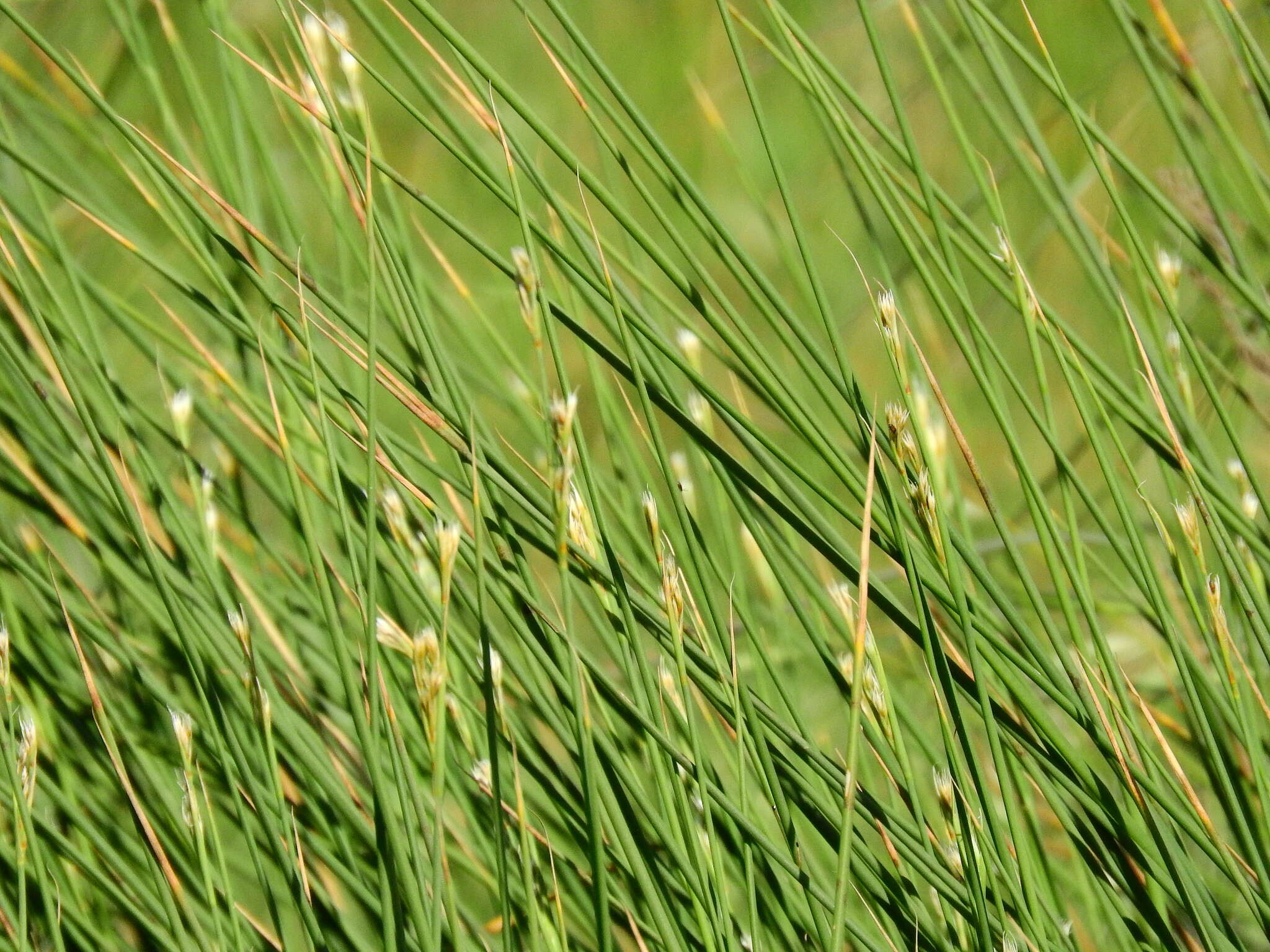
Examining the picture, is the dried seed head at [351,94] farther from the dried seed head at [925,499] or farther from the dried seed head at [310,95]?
the dried seed head at [925,499]

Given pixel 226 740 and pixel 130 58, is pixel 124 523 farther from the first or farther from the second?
pixel 130 58

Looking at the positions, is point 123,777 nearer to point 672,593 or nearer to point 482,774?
point 482,774

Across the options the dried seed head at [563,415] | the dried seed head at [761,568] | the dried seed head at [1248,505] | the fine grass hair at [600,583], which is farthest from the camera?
the dried seed head at [761,568]

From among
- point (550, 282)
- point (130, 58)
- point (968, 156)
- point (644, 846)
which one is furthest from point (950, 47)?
point (130, 58)

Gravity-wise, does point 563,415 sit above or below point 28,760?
above

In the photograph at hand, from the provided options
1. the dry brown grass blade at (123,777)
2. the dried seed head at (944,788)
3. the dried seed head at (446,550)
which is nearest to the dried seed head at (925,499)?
the dried seed head at (944,788)

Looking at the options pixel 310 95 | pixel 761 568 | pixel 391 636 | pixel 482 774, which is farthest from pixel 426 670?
pixel 761 568

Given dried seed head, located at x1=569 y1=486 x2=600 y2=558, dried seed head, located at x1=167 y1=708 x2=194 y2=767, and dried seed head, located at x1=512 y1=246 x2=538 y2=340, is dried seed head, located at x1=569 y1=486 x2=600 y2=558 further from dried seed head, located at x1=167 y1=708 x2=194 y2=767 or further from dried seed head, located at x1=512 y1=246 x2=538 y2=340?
dried seed head, located at x1=167 y1=708 x2=194 y2=767

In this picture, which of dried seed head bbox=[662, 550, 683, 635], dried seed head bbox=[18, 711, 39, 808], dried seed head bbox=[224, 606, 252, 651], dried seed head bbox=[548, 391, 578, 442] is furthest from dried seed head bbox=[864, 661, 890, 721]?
dried seed head bbox=[18, 711, 39, 808]
